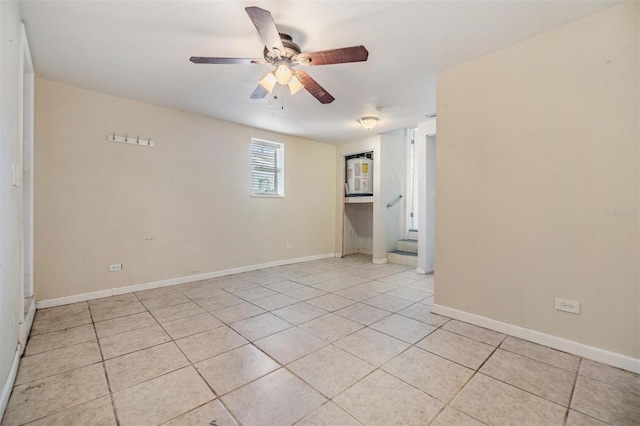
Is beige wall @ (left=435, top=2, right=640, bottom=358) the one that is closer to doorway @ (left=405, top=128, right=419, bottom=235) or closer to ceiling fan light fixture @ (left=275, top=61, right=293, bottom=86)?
ceiling fan light fixture @ (left=275, top=61, right=293, bottom=86)

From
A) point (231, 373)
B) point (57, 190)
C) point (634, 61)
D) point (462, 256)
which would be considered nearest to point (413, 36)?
point (634, 61)

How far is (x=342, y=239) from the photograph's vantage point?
6043mm

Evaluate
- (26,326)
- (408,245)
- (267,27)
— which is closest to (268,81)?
(267,27)

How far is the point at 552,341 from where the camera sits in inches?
82.4

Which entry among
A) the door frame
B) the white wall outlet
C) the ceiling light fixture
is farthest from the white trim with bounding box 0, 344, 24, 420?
the ceiling light fixture

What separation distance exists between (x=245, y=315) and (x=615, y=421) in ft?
8.77

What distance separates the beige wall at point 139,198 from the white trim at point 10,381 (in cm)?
141

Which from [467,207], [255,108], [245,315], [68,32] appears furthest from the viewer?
[255,108]

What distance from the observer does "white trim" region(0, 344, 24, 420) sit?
1.42 meters

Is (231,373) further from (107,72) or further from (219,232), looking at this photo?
(107,72)

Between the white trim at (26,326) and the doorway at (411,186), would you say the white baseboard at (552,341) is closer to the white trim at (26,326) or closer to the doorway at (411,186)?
the doorway at (411,186)

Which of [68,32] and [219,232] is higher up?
[68,32]

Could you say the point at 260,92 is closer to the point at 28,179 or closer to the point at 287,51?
the point at 287,51

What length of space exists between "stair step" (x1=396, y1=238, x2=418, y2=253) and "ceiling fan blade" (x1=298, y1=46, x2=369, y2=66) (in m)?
4.16
